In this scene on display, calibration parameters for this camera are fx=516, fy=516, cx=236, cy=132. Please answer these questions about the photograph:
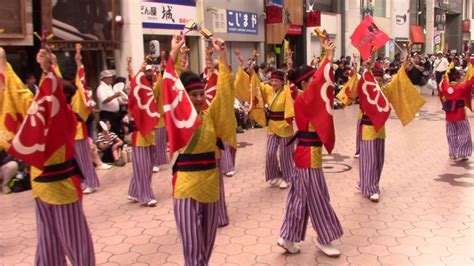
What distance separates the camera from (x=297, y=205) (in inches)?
173

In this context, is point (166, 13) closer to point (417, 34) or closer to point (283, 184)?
point (283, 184)

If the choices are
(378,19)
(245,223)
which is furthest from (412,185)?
(378,19)

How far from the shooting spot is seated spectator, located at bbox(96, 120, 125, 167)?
8.62 metres

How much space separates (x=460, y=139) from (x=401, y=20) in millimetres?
23028

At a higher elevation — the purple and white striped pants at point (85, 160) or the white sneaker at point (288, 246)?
the purple and white striped pants at point (85, 160)

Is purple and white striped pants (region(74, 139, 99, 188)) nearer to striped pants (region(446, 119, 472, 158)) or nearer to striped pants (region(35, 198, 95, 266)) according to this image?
striped pants (region(35, 198, 95, 266))

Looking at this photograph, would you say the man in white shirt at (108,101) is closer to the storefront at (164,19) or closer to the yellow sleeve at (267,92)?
the yellow sleeve at (267,92)

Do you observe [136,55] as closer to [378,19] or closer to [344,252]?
[344,252]

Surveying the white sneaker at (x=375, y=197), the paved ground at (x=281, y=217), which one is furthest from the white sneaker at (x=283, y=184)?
the white sneaker at (x=375, y=197)

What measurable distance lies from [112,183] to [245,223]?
2.82 m

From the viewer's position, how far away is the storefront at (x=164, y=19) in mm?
12342

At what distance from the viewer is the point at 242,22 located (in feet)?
52.6

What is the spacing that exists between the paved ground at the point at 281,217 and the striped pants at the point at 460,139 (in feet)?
0.72

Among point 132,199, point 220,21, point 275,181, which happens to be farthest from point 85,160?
point 220,21
